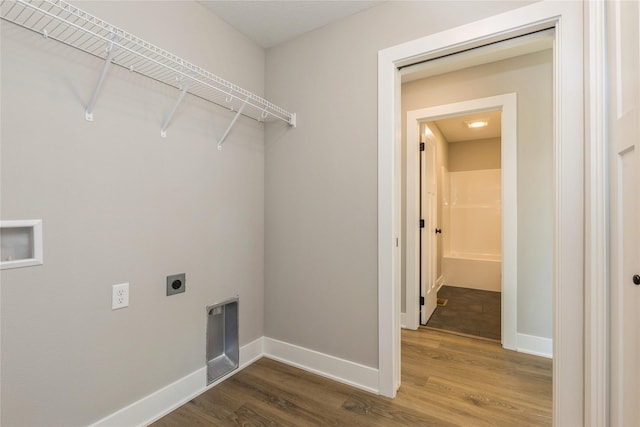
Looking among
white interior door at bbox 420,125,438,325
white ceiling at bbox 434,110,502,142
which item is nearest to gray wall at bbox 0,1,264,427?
white interior door at bbox 420,125,438,325

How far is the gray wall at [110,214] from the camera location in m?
1.14

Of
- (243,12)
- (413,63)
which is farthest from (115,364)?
(413,63)

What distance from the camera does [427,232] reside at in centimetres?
310

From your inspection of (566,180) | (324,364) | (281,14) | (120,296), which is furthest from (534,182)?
(120,296)

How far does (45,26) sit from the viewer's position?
118 cm

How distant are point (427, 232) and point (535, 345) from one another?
1.31 m

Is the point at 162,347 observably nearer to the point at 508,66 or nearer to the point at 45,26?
the point at 45,26

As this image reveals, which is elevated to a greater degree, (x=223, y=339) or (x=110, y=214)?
(x=110, y=214)

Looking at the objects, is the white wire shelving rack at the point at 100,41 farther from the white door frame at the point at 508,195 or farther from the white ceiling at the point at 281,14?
the white door frame at the point at 508,195

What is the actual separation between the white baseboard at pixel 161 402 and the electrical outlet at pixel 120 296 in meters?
0.53

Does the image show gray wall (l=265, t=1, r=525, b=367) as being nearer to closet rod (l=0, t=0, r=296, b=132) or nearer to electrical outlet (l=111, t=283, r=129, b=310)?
closet rod (l=0, t=0, r=296, b=132)

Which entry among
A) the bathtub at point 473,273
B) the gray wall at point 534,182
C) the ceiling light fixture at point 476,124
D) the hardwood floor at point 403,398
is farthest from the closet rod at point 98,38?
the bathtub at point 473,273

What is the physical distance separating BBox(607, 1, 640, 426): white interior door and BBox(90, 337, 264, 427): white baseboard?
2030 mm

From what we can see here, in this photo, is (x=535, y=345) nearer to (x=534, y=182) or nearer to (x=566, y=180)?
(x=534, y=182)
